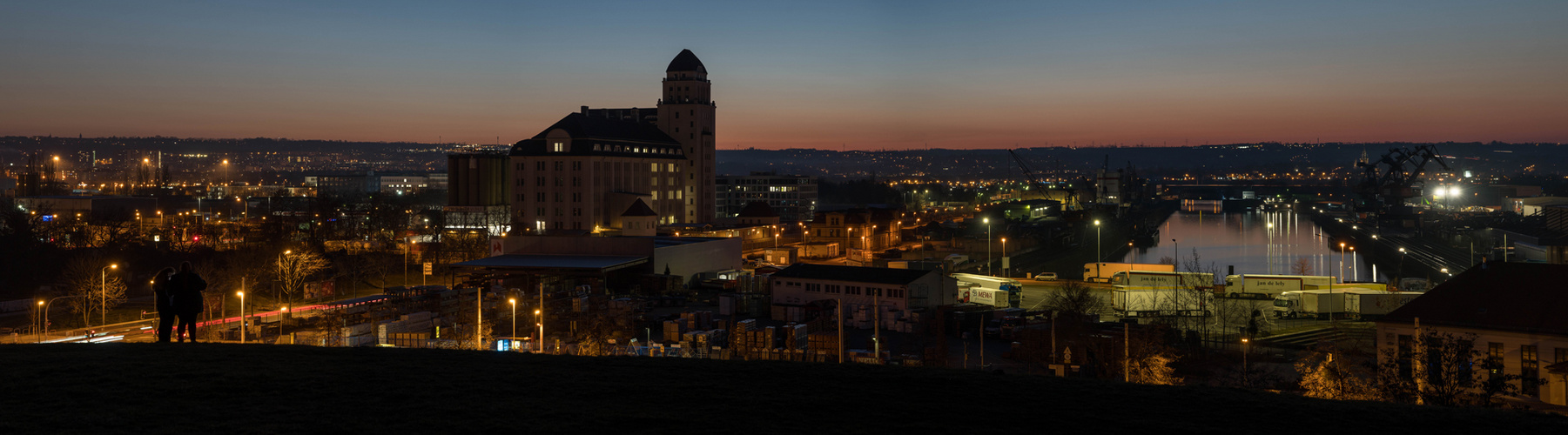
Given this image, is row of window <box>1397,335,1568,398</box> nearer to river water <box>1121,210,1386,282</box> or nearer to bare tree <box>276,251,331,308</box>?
river water <box>1121,210,1386,282</box>

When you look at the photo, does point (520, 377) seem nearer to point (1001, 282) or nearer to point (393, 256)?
point (1001, 282)

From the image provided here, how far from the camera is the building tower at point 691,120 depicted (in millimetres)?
50688

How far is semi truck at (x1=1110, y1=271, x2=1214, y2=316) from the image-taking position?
2088 cm

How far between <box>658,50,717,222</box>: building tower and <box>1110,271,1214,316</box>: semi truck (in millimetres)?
28787

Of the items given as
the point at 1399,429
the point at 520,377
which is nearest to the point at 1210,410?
the point at 1399,429

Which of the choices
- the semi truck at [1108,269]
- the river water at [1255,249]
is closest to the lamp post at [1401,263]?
the river water at [1255,249]

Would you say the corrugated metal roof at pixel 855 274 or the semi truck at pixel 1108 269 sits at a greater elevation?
the corrugated metal roof at pixel 855 274

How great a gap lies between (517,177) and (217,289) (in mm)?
23166

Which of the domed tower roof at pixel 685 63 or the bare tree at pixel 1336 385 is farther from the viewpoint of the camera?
the domed tower roof at pixel 685 63

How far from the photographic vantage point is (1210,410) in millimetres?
6645

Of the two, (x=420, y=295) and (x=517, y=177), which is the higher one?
(x=517, y=177)

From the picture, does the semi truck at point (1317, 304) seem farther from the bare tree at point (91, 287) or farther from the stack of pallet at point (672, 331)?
the bare tree at point (91, 287)

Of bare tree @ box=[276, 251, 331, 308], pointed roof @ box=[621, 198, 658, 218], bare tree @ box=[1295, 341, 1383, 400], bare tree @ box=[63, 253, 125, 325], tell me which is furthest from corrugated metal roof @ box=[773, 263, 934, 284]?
pointed roof @ box=[621, 198, 658, 218]

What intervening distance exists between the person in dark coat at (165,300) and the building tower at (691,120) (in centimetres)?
4179
